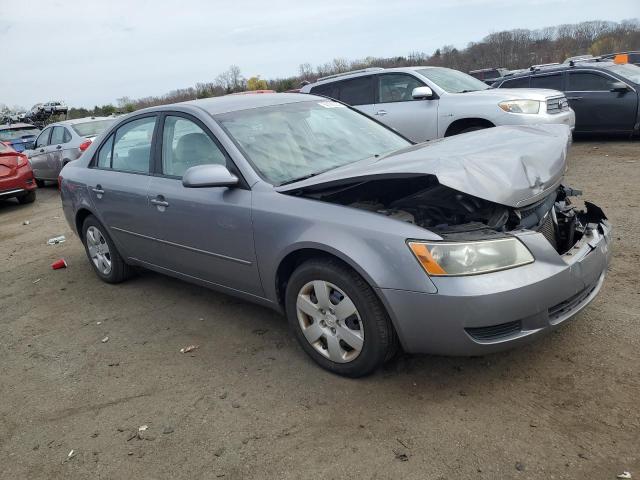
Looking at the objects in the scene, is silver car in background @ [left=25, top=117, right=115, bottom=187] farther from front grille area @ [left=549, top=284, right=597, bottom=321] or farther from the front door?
front grille area @ [left=549, top=284, right=597, bottom=321]

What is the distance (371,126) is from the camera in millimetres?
4457

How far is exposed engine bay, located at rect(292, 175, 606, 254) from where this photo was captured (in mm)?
3051

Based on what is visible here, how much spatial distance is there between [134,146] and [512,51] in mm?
50544

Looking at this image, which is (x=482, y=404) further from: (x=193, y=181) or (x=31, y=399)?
(x=31, y=399)

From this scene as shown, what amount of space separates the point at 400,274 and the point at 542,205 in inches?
45.9

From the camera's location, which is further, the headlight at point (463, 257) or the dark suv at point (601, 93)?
the dark suv at point (601, 93)

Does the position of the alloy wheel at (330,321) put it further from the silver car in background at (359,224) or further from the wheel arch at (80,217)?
the wheel arch at (80,217)

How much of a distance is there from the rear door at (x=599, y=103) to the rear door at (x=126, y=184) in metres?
9.12

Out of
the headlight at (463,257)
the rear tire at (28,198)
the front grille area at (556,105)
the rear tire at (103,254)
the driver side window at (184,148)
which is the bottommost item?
the rear tire at (28,198)

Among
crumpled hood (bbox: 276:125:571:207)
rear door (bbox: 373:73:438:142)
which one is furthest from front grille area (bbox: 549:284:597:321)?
rear door (bbox: 373:73:438:142)

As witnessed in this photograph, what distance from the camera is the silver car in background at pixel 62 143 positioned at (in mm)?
12078

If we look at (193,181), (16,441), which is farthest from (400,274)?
(16,441)

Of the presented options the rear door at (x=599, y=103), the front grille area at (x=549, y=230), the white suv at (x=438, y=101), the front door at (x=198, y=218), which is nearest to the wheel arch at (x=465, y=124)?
the white suv at (x=438, y=101)

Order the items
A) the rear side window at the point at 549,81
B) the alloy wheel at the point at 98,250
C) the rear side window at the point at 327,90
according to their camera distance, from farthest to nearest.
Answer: the rear side window at the point at 549,81 < the rear side window at the point at 327,90 < the alloy wheel at the point at 98,250
